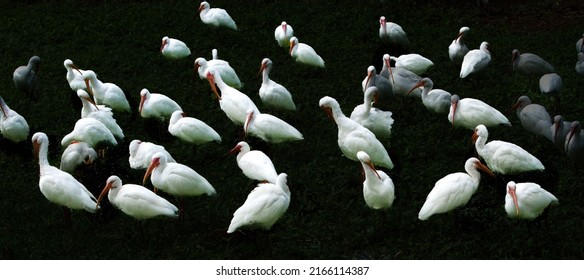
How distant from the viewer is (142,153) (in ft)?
25.5

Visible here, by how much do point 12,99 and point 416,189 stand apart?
5.48 meters

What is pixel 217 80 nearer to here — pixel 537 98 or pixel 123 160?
pixel 123 160

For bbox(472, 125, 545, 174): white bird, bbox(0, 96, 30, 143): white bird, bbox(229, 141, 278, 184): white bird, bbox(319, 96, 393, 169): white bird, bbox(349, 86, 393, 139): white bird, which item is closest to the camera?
bbox(229, 141, 278, 184): white bird

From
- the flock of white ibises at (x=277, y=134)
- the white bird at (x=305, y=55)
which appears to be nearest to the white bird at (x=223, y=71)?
the flock of white ibises at (x=277, y=134)

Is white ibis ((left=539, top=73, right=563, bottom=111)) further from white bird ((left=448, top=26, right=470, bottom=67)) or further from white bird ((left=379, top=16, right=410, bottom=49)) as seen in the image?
white bird ((left=379, top=16, right=410, bottom=49))

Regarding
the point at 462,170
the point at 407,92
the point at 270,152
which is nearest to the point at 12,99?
the point at 270,152

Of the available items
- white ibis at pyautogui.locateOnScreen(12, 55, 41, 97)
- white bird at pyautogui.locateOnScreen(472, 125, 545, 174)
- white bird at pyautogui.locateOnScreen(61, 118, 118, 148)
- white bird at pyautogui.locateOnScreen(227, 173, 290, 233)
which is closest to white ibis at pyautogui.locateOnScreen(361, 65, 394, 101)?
white bird at pyautogui.locateOnScreen(472, 125, 545, 174)

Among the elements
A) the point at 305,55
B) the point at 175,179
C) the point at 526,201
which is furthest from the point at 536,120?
the point at 175,179

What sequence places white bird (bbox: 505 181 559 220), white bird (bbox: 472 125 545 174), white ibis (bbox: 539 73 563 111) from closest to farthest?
white bird (bbox: 505 181 559 220)
white bird (bbox: 472 125 545 174)
white ibis (bbox: 539 73 563 111)

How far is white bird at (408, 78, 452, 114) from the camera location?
9.12 m

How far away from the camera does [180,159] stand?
8578 millimetres

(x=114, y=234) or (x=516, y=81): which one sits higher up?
(x=516, y=81)

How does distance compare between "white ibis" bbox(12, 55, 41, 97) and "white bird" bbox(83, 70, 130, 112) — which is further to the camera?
"white ibis" bbox(12, 55, 41, 97)

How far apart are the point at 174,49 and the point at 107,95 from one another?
2055mm
